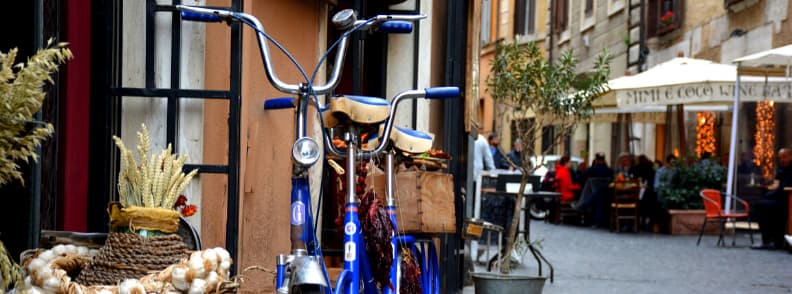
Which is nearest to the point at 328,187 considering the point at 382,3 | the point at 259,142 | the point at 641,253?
the point at 382,3

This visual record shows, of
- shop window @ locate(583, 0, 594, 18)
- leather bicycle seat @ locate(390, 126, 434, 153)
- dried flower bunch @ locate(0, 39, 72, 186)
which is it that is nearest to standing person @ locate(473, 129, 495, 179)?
leather bicycle seat @ locate(390, 126, 434, 153)

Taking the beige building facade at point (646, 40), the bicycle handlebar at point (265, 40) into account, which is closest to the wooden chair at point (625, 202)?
the beige building facade at point (646, 40)

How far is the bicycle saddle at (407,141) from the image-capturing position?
17.9 feet

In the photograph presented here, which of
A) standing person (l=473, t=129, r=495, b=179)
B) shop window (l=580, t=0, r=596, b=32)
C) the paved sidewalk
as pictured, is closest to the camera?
the paved sidewalk

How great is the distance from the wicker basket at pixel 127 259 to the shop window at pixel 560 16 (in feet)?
106

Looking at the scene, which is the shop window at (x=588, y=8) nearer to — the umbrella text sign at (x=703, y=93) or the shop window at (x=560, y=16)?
the shop window at (x=560, y=16)

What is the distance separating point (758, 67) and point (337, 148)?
522 inches

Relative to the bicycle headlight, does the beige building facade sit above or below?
above

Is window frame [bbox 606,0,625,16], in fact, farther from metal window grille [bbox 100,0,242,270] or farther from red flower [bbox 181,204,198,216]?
red flower [bbox 181,204,198,216]

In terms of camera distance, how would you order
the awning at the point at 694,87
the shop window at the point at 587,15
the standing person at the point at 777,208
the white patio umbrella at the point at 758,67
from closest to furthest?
the white patio umbrella at the point at 758,67, the standing person at the point at 777,208, the awning at the point at 694,87, the shop window at the point at 587,15

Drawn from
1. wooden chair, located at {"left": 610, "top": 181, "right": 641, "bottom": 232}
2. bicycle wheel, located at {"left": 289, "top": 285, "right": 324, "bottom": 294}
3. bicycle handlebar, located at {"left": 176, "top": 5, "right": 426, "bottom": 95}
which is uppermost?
bicycle handlebar, located at {"left": 176, "top": 5, "right": 426, "bottom": 95}

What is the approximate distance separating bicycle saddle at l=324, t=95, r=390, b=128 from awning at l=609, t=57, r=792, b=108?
42.3 ft

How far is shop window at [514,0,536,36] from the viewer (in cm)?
3647

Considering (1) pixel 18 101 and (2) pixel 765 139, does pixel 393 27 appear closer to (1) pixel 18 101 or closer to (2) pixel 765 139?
(1) pixel 18 101
